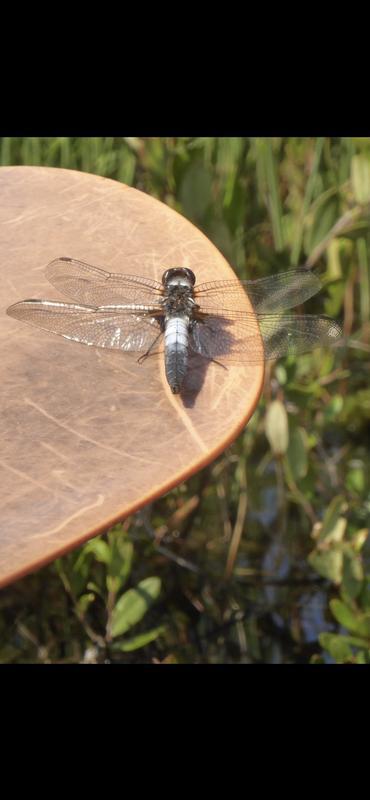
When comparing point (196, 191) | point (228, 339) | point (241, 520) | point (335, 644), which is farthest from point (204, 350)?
point (241, 520)

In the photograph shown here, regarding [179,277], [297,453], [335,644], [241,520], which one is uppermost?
[179,277]

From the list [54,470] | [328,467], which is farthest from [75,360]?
[328,467]

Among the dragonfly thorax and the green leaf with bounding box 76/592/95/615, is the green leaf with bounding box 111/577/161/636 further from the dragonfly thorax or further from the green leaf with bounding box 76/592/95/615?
the dragonfly thorax

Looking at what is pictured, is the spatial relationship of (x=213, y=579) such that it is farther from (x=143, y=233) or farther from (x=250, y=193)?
(x=143, y=233)

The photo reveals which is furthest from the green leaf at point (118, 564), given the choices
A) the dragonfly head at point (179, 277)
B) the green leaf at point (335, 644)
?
the dragonfly head at point (179, 277)

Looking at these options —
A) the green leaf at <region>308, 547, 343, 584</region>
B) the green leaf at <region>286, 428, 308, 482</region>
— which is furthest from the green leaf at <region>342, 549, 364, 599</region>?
the green leaf at <region>286, 428, 308, 482</region>

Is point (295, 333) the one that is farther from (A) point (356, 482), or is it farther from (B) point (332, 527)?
(A) point (356, 482)

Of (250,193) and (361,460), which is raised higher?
(250,193)
